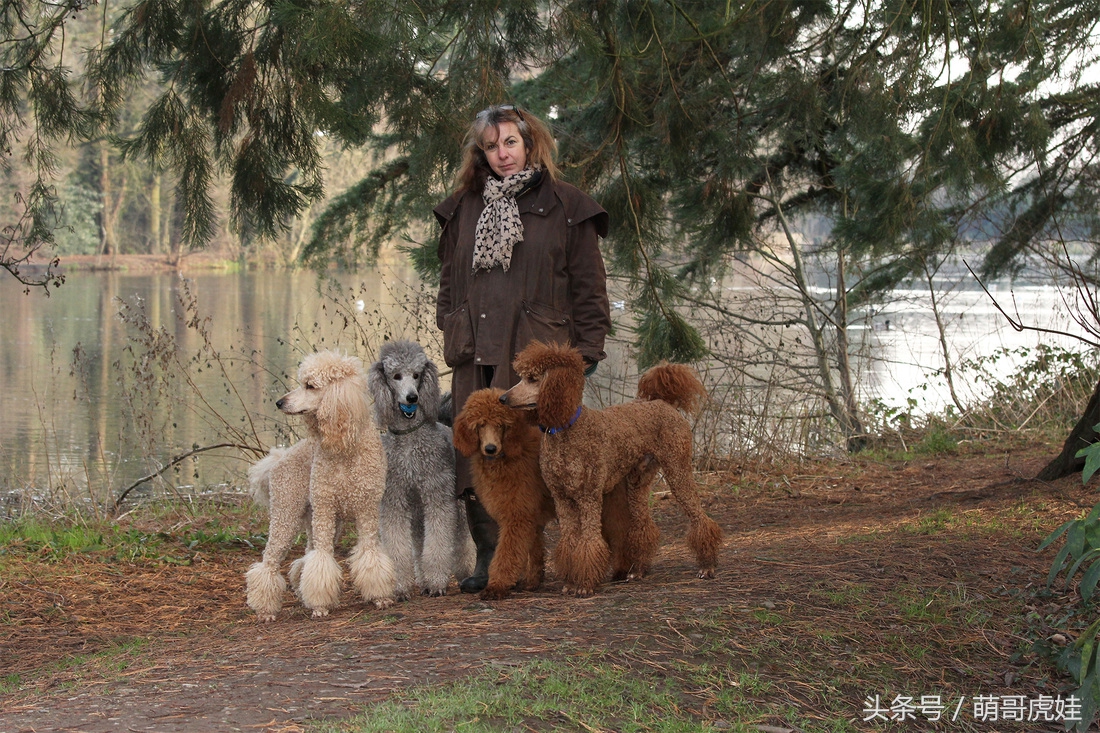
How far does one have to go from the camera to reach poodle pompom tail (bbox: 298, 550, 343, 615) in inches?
167

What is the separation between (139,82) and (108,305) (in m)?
17.7

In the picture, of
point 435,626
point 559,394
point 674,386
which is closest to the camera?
point 435,626

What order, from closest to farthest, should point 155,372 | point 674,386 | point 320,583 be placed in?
point 320,583 < point 674,386 < point 155,372

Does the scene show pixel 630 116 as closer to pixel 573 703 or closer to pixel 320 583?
pixel 320 583

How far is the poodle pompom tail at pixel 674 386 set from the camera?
15.2ft

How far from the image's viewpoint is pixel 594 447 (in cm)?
418

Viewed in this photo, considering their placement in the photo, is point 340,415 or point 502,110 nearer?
point 340,415

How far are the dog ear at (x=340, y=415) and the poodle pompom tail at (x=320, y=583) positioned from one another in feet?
1.64

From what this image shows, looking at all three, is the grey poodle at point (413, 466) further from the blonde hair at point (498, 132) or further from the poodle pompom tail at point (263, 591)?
the blonde hair at point (498, 132)

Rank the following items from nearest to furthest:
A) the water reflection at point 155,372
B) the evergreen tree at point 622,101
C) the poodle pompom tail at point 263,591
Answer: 1. the poodle pompom tail at point 263,591
2. the evergreen tree at point 622,101
3. the water reflection at point 155,372

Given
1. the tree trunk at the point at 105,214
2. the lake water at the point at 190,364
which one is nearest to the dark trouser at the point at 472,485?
the lake water at the point at 190,364

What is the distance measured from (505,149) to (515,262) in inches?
19.7

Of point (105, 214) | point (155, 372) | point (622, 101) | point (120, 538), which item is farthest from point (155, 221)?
point (622, 101)

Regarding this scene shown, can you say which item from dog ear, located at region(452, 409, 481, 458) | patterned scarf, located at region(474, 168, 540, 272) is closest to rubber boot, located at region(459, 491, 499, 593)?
dog ear, located at region(452, 409, 481, 458)
